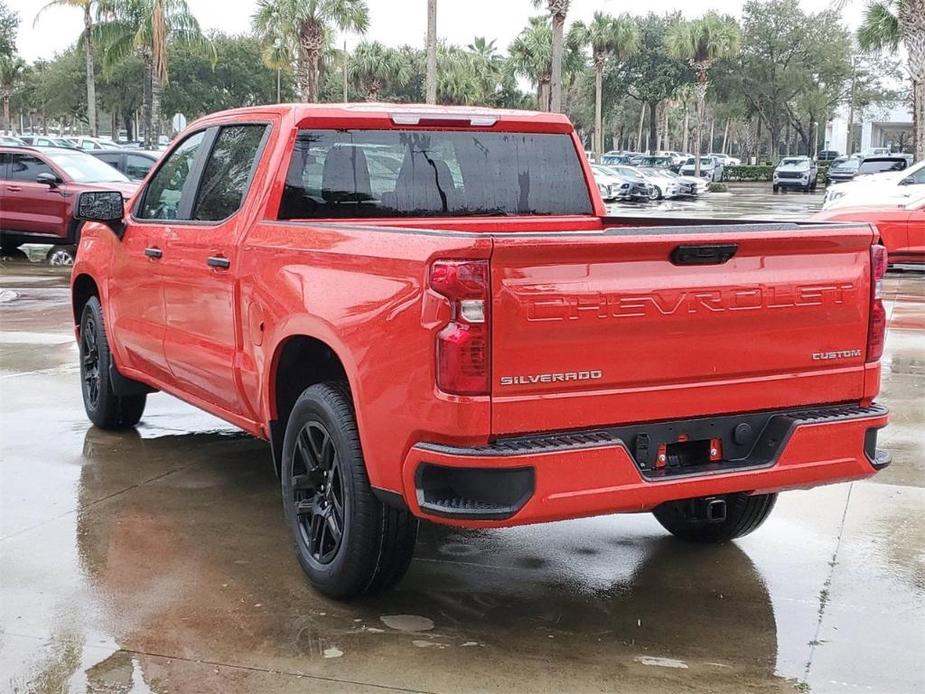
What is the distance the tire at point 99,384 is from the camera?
697cm

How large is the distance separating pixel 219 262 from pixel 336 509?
1.38 m

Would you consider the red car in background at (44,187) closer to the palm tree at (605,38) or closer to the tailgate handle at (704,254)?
the tailgate handle at (704,254)

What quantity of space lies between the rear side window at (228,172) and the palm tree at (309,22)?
42.0 metres

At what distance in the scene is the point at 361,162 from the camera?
17.5 ft

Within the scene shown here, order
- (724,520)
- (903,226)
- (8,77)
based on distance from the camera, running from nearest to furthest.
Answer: (724,520) < (903,226) < (8,77)

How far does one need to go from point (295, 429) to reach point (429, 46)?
26640mm

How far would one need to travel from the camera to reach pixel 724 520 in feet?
17.2

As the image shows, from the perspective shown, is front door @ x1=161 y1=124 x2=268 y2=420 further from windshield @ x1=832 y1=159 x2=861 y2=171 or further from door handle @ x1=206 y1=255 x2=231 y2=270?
windshield @ x1=832 y1=159 x2=861 y2=171

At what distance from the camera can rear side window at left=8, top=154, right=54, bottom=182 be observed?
18.4 meters

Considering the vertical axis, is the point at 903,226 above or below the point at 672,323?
below

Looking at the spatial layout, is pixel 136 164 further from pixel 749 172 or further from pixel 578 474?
pixel 749 172

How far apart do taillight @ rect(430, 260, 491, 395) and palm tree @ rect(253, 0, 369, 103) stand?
4424 centimetres

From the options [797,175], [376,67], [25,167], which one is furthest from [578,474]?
[376,67]

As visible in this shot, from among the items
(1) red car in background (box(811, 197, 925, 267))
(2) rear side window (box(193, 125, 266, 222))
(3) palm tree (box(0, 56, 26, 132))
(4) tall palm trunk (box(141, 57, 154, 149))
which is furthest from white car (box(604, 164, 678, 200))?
(3) palm tree (box(0, 56, 26, 132))
